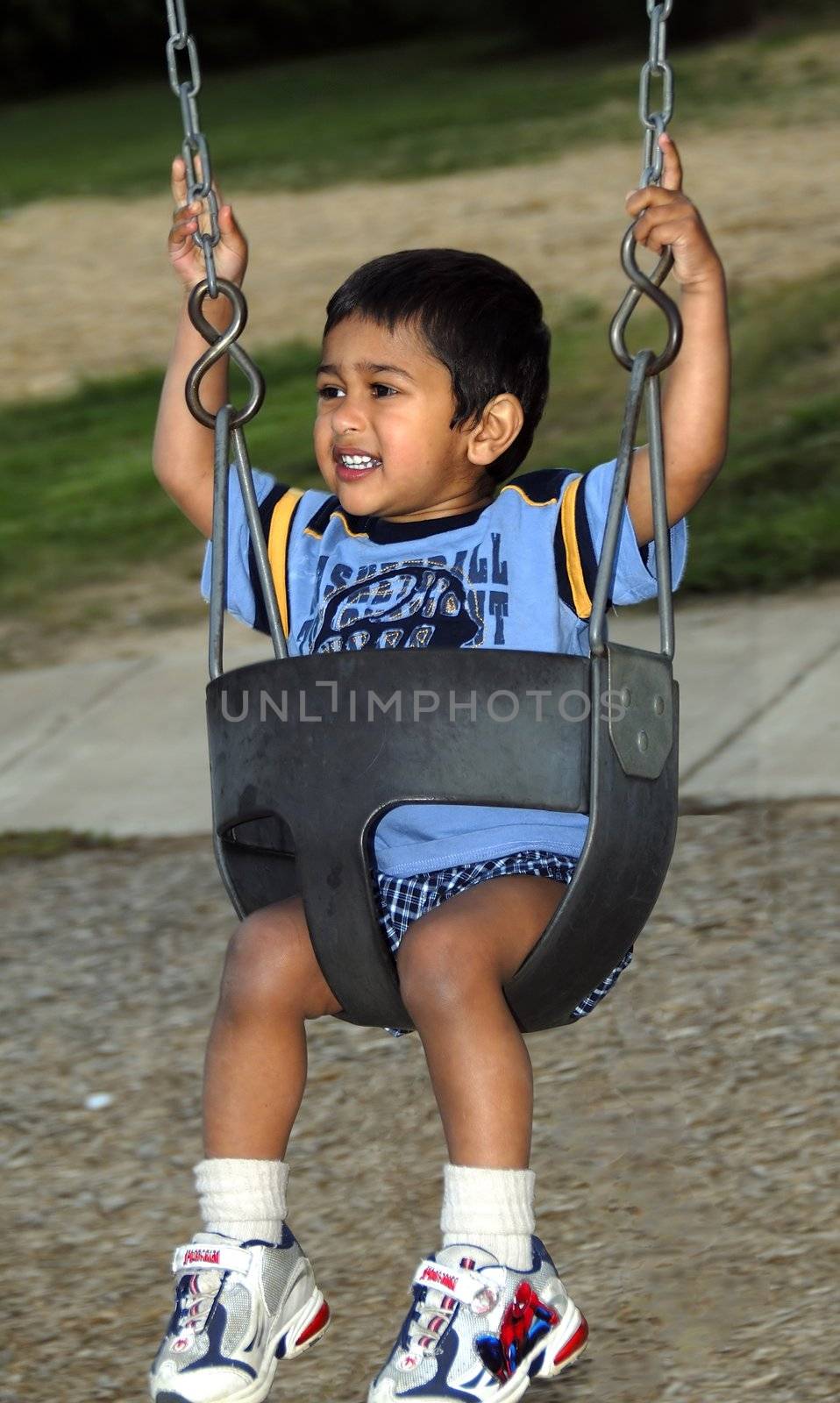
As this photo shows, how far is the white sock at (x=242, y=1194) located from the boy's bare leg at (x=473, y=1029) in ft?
0.76

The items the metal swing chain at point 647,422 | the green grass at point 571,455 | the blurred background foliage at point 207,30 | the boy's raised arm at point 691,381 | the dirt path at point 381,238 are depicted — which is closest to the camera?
the metal swing chain at point 647,422

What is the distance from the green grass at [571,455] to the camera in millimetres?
6352

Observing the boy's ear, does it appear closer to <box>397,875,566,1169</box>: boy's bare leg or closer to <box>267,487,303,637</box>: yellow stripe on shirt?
<box>267,487,303,637</box>: yellow stripe on shirt

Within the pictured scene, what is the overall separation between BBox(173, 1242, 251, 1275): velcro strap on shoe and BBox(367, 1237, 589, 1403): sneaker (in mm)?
212

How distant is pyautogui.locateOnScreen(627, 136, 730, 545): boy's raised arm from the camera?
232 centimetres

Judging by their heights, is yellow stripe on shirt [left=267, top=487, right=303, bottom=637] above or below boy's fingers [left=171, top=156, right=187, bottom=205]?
below

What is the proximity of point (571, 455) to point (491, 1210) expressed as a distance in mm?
5670

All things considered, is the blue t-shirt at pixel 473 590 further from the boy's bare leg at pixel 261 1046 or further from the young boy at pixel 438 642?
the boy's bare leg at pixel 261 1046

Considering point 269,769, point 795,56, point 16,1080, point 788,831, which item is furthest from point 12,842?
point 795,56

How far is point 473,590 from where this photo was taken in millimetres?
2387

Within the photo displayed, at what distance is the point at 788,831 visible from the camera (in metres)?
4.12

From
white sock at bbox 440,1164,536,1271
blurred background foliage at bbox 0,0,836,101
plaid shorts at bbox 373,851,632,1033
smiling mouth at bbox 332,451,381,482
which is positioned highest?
blurred background foliage at bbox 0,0,836,101

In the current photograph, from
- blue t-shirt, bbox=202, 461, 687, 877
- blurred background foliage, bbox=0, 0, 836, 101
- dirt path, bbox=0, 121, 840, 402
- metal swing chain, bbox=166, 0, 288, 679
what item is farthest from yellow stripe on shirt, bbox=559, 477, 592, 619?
blurred background foliage, bbox=0, 0, 836, 101

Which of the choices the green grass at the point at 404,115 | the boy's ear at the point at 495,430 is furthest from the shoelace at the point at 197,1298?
the green grass at the point at 404,115
